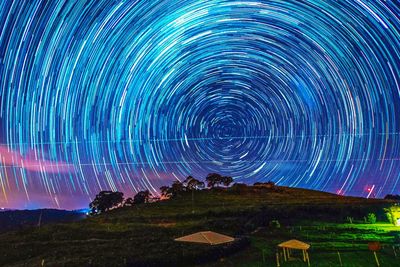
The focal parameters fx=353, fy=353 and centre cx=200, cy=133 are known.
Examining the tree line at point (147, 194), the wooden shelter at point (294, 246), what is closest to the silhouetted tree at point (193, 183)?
the tree line at point (147, 194)

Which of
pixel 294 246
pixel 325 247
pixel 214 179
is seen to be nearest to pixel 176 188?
pixel 214 179

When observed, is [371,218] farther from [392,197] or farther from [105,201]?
[105,201]

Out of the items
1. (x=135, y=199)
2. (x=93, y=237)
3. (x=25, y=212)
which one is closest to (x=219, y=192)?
(x=135, y=199)

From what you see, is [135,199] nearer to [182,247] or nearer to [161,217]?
[161,217]

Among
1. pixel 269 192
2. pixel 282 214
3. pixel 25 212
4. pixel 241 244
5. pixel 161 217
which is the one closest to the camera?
pixel 241 244

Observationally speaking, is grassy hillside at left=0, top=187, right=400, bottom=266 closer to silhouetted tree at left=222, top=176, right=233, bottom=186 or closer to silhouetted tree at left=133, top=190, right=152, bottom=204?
silhouetted tree at left=133, top=190, right=152, bottom=204
